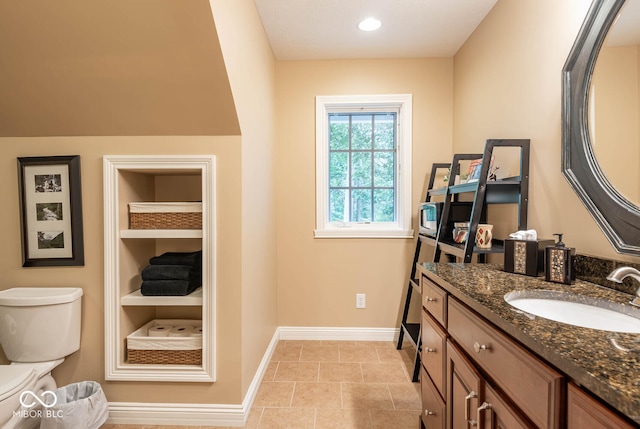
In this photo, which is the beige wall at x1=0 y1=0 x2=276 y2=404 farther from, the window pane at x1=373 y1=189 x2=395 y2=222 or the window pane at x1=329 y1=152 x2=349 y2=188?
the window pane at x1=373 y1=189 x2=395 y2=222

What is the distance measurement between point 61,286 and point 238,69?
152 cm

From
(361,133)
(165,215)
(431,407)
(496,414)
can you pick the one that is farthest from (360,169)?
(496,414)

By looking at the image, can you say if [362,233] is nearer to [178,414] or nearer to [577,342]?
[178,414]

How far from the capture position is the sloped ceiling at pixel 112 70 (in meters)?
1.25

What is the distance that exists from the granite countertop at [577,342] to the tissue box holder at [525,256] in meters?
0.12

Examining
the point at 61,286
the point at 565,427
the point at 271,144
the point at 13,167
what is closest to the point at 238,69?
the point at 271,144

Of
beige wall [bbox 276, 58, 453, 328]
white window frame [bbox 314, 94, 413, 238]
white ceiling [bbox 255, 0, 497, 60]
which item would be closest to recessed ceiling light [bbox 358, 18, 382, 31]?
white ceiling [bbox 255, 0, 497, 60]

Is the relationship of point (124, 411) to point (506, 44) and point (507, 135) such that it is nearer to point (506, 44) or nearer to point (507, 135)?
point (507, 135)

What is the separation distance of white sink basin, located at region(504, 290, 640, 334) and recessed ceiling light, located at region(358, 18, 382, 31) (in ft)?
6.38

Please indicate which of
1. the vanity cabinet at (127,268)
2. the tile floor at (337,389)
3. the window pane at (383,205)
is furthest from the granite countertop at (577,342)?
the window pane at (383,205)

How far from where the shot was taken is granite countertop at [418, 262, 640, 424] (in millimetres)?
479

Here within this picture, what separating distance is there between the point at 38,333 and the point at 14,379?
30 centimetres

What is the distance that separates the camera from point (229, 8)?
4.79 feet

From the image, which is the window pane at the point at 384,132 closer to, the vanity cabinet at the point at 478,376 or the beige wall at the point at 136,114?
the beige wall at the point at 136,114
